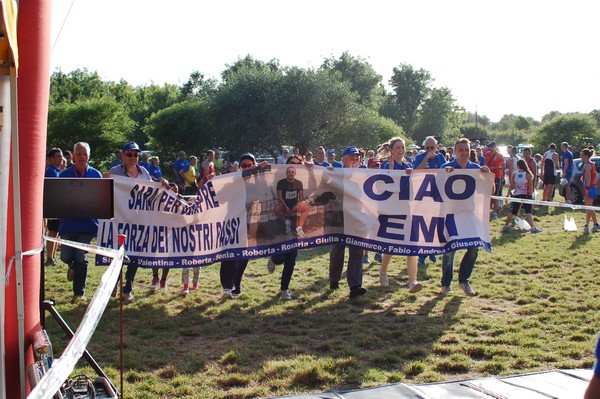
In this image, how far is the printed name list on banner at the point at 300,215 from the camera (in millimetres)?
9344

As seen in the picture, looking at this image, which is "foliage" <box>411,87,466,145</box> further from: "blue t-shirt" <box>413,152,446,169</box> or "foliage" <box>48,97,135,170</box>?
"blue t-shirt" <box>413,152,446,169</box>

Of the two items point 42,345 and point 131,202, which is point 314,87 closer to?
point 131,202

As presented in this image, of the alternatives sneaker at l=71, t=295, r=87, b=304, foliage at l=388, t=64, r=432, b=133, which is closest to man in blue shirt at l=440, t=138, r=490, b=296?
sneaker at l=71, t=295, r=87, b=304

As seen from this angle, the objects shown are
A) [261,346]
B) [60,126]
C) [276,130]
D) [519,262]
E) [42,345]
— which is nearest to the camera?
[42,345]

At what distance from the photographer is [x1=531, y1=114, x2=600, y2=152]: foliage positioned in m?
43.6

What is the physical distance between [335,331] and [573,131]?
40428 mm

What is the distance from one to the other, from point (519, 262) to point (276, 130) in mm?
28160

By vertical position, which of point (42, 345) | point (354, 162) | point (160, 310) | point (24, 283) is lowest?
point (160, 310)

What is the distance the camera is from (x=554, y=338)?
756 cm

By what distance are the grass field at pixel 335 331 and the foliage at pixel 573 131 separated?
113ft

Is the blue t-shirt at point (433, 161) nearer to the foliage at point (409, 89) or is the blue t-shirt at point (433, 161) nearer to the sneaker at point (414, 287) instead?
the sneaker at point (414, 287)

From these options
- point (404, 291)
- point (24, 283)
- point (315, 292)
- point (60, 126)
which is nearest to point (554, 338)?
point (404, 291)

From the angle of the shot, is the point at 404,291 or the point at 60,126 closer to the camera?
the point at 404,291

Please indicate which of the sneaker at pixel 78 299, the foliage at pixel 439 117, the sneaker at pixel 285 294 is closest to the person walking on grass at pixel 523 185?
the sneaker at pixel 285 294
